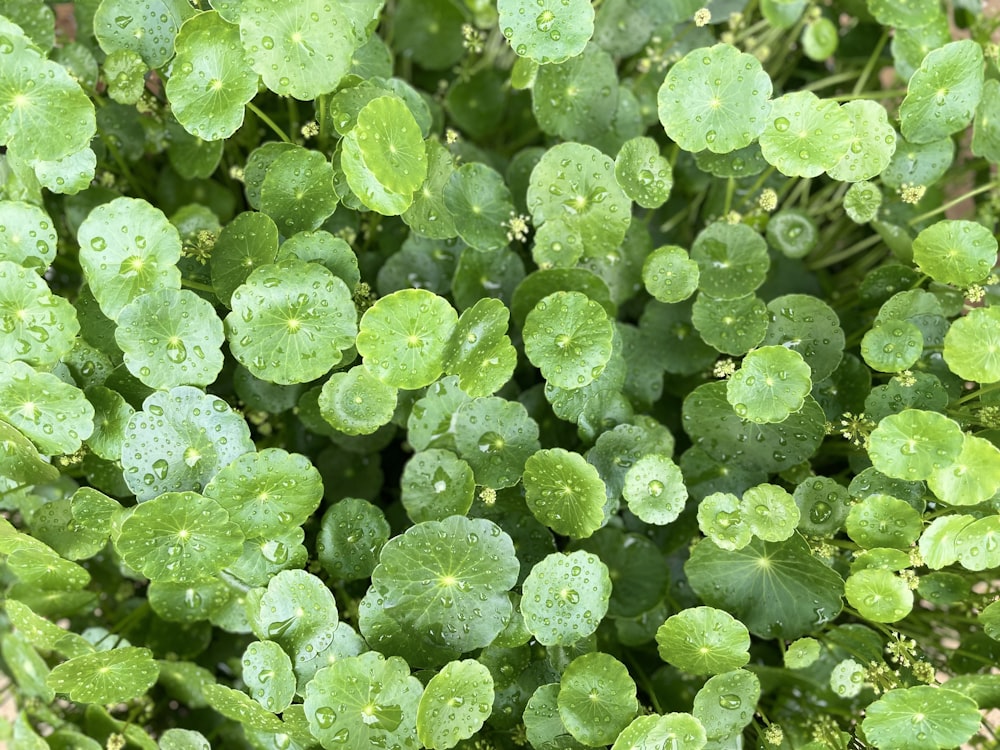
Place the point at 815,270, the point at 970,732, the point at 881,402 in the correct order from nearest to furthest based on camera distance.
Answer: the point at 970,732, the point at 881,402, the point at 815,270

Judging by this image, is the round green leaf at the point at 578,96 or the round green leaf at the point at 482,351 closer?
the round green leaf at the point at 482,351

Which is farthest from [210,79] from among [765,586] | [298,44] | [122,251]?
[765,586]

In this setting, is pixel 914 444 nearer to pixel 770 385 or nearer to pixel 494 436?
pixel 770 385

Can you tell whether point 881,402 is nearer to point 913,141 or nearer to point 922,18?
point 913,141

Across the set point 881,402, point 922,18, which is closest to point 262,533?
point 881,402

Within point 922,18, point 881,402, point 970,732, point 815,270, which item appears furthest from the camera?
point 815,270

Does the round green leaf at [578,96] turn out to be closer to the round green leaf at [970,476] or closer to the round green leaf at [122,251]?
the round green leaf at [122,251]

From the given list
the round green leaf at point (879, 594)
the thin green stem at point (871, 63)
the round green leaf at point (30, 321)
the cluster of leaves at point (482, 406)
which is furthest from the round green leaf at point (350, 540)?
the thin green stem at point (871, 63)
